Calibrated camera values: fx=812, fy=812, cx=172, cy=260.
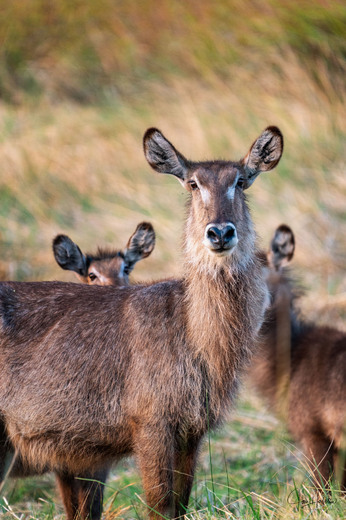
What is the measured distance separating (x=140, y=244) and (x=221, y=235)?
2540 millimetres

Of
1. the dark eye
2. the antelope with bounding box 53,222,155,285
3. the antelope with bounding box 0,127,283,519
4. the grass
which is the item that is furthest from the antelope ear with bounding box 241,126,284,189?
the antelope with bounding box 53,222,155,285

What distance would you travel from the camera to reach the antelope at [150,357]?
14.7 feet

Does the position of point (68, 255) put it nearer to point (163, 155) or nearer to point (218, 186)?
point (163, 155)

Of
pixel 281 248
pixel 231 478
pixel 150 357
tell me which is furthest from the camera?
pixel 281 248

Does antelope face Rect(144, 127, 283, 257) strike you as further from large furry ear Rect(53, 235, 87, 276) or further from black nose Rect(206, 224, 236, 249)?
large furry ear Rect(53, 235, 87, 276)

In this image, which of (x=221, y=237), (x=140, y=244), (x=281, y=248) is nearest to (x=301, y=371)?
(x=281, y=248)

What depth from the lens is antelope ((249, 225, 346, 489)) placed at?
621 cm

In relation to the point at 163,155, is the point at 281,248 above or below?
below

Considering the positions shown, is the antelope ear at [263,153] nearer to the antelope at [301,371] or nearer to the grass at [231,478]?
the antelope at [301,371]

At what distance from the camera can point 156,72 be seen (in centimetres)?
1213

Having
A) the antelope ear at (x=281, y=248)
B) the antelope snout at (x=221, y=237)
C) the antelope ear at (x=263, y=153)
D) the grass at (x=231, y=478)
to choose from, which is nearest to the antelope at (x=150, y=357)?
the antelope snout at (x=221, y=237)

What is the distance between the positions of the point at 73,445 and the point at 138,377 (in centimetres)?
57

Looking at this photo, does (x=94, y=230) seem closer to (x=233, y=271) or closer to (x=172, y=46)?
(x=172, y=46)

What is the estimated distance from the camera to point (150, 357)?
456 cm
